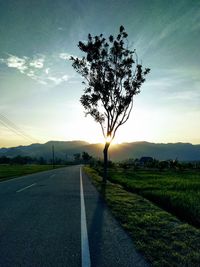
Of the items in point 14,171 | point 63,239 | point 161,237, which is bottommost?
point 161,237

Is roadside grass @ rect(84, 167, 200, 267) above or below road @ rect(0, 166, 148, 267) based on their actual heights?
below

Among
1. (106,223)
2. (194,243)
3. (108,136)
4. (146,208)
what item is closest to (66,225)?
(106,223)

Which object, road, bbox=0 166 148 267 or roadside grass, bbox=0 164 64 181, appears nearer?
road, bbox=0 166 148 267

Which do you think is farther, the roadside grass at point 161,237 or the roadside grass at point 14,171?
the roadside grass at point 14,171

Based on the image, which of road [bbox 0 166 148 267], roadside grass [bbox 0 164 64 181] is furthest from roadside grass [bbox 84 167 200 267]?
roadside grass [bbox 0 164 64 181]

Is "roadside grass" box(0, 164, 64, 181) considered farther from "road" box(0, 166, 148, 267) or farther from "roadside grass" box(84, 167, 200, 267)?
"roadside grass" box(84, 167, 200, 267)

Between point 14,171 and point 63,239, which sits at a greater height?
point 14,171

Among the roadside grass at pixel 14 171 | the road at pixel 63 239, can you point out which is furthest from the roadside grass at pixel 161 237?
the roadside grass at pixel 14 171

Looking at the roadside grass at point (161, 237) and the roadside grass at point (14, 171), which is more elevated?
the roadside grass at point (14, 171)

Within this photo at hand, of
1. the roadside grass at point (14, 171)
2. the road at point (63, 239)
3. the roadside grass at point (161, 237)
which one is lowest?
the roadside grass at point (161, 237)

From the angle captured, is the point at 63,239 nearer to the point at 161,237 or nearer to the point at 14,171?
the point at 161,237

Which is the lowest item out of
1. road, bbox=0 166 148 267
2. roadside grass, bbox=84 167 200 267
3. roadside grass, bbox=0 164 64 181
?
roadside grass, bbox=84 167 200 267

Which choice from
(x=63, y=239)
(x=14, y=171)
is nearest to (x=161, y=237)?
(x=63, y=239)

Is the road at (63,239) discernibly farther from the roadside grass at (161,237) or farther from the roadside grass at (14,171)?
the roadside grass at (14,171)
